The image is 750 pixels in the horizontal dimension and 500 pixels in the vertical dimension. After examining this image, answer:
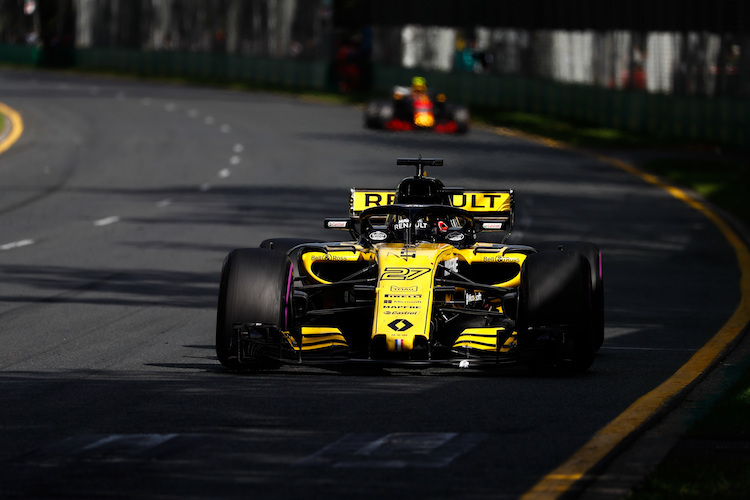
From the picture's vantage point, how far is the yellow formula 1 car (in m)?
11.2

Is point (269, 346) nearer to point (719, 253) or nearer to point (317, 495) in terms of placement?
point (317, 495)

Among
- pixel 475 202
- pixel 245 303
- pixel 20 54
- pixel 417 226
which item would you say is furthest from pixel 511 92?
pixel 20 54

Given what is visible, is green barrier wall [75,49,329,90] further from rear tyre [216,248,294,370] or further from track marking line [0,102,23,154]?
rear tyre [216,248,294,370]

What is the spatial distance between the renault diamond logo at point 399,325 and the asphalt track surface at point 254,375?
33 centimetres

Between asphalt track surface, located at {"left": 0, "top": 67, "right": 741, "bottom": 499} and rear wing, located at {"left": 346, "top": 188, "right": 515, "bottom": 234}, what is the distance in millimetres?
1312

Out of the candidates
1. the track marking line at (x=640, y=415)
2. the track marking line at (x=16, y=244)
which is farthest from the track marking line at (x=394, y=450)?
the track marking line at (x=16, y=244)

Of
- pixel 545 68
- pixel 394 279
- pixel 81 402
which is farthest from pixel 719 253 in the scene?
pixel 545 68

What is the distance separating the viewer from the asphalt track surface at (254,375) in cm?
797

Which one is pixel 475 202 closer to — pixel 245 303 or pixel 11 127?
pixel 245 303

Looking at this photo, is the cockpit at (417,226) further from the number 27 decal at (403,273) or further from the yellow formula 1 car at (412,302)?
the number 27 decal at (403,273)

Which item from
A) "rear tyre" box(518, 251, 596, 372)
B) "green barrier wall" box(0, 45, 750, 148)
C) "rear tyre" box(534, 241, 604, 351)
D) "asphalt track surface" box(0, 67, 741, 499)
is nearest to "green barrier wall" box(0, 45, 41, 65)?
"green barrier wall" box(0, 45, 750, 148)

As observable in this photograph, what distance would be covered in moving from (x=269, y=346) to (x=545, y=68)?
44.1 m

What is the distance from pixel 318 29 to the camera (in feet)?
237

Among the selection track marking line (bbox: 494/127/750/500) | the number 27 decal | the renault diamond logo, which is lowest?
track marking line (bbox: 494/127/750/500)
